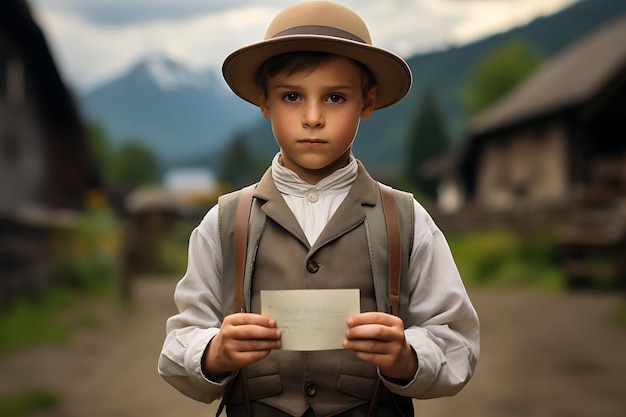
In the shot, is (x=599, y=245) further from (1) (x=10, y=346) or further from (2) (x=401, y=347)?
(2) (x=401, y=347)

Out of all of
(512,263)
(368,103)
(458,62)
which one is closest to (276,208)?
(368,103)

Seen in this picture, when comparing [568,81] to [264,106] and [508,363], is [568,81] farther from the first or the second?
[264,106]

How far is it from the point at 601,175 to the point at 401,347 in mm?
10140

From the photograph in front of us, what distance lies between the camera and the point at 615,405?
5.06 m

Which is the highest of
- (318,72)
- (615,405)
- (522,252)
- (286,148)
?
(318,72)

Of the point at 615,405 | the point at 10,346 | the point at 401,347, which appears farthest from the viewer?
the point at 10,346

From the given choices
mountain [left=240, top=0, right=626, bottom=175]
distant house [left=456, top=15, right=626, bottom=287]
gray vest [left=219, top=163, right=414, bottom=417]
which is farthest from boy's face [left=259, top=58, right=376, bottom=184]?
mountain [left=240, top=0, right=626, bottom=175]

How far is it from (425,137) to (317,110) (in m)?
29.0

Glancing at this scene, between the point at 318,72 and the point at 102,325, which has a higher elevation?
the point at 318,72

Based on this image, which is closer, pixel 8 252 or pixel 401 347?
pixel 401 347

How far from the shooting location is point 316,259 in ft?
5.28

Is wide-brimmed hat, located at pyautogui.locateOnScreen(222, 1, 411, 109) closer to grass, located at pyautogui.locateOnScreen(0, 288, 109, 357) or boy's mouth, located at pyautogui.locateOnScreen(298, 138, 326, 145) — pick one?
boy's mouth, located at pyautogui.locateOnScreen(298, 138, 326, 145)

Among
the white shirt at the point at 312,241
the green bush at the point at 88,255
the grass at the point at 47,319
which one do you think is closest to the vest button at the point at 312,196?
the white shirt at the point at 312,241

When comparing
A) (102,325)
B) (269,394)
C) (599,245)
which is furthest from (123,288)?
(269,394)
